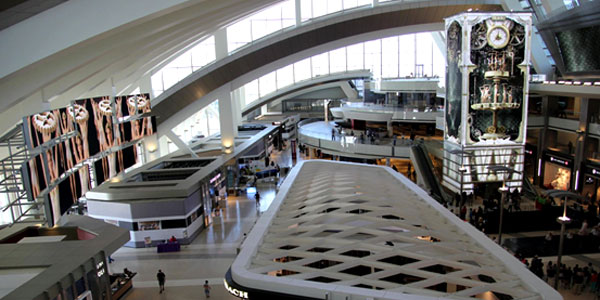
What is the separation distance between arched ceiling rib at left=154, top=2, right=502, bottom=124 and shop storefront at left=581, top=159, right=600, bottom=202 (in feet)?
31.2

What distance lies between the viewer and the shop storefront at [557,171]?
66.9ft

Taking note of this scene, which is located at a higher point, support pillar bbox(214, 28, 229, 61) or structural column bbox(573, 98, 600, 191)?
support pillar bbox(214, 28, 229, 61)

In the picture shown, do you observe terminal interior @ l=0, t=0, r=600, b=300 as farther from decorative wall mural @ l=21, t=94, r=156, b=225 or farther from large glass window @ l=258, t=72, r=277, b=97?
large glass window @ l=258, t=72, r=277, b=97

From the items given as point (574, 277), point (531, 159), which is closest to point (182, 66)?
point (531, 159)

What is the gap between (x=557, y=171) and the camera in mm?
21938

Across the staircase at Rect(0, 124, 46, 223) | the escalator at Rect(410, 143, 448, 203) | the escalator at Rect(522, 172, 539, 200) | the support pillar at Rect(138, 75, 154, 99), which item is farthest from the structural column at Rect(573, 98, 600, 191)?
the support pillar at Rect(138, 75, 154, 99)

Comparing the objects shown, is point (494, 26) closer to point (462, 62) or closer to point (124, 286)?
point (462, 62)

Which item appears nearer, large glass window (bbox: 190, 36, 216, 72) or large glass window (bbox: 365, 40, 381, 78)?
large glass window (bbox: 190, 36, 216, 72)

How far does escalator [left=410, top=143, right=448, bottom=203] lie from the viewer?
811 inches

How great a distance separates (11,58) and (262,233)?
4.86m

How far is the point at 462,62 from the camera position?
17812 mm

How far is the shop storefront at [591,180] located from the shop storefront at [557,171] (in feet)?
3.03

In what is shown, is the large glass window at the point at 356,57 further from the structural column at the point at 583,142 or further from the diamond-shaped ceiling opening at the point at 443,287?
the diamond-shaped ceiling opening at the point at 443,287

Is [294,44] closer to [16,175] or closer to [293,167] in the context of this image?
[293,167]
